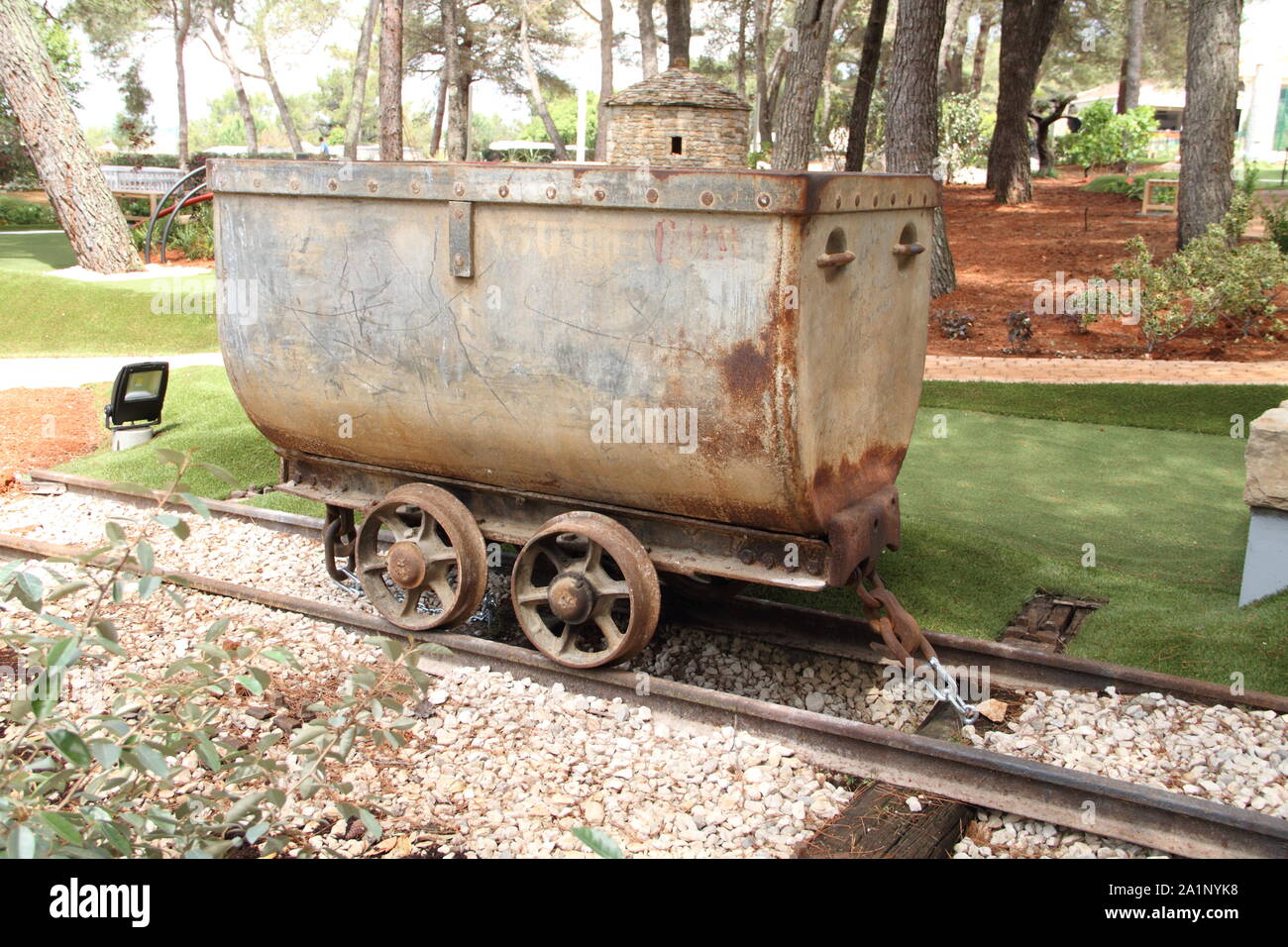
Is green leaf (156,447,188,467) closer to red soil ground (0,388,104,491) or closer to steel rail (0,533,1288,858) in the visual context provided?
steel rail (0,533,1288,858)

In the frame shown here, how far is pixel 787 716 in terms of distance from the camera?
4.57 m

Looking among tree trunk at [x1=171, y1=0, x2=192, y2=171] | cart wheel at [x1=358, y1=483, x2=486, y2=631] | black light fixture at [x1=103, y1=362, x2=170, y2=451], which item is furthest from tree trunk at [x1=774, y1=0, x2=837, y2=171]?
tree trunk at [x1=171, y1=0, x2=192, y2=171]

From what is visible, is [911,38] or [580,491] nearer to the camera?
[580,491]

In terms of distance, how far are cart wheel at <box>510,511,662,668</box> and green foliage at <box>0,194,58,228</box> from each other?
2847 cm

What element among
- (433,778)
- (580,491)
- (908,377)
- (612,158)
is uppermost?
(612,158)

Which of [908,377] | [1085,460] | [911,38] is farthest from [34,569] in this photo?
[911,38]

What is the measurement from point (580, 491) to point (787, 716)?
4.42ft

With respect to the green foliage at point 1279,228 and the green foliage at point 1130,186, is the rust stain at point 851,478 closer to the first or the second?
the green foliage at point 1279,228

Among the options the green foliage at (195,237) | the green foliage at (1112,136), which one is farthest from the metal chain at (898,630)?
the green foliage at (1112,136)

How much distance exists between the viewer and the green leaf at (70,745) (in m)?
2.35

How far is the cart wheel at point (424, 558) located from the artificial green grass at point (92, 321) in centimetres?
892

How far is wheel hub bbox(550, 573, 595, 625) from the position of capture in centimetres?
497

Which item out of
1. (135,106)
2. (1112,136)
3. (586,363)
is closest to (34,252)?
(586,363)

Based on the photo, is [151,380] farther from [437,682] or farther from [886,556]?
[886,556]
